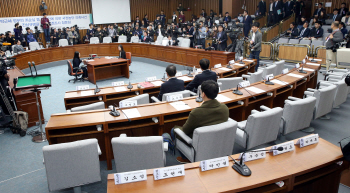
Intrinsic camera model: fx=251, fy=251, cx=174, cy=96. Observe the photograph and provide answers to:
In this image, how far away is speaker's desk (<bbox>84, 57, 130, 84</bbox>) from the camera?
8.22 metres

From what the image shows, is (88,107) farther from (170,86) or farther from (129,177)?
(129,177)

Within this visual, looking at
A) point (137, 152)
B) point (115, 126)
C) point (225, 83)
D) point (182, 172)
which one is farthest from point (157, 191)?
point (225, 83)

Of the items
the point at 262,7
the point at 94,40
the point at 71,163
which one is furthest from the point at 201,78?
the point at 262,7

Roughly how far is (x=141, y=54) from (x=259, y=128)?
30.5 feet

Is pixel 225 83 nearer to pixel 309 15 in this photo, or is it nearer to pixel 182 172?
pixel 182 172

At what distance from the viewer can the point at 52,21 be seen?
13.9 metres

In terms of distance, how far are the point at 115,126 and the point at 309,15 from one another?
13.8 m

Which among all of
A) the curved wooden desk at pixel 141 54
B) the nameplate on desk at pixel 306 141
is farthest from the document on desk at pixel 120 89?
the curved wooden desk at pixel 141 54

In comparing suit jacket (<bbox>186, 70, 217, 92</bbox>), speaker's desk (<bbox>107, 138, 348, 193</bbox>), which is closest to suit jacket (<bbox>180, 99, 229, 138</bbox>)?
speaker's desk (<bbox>107, 138, 348, 193</bbox>)

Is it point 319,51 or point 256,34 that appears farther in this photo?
point 319,51

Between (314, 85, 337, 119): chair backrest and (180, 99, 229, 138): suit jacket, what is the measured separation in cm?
206

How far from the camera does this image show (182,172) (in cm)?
198

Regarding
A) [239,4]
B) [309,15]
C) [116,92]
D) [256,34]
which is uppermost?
[239,4]

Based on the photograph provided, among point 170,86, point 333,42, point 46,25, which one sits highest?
point 46,25
